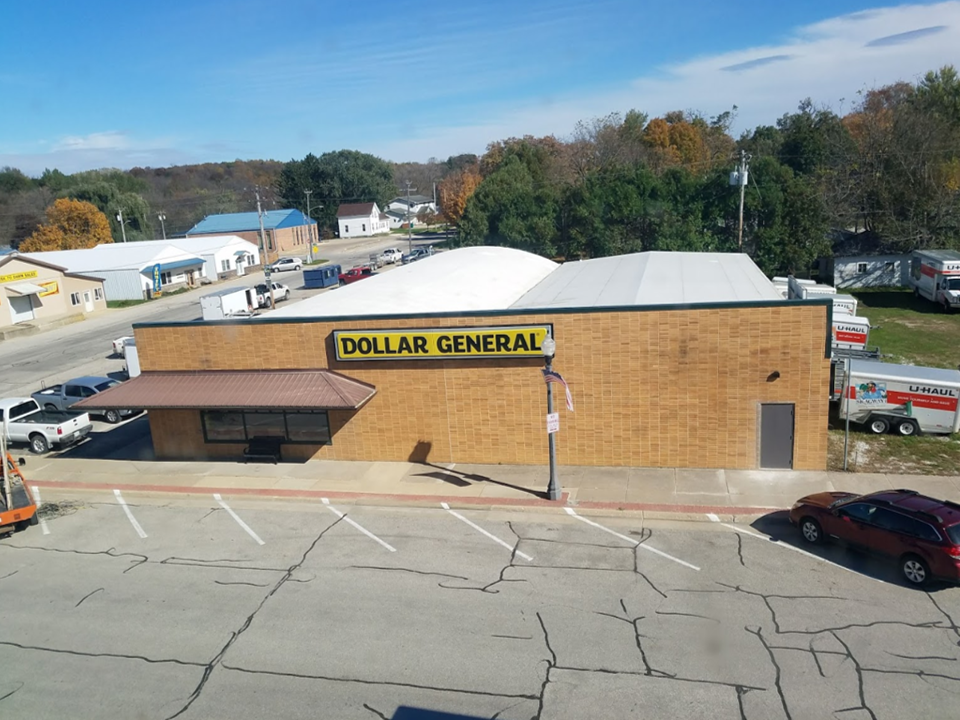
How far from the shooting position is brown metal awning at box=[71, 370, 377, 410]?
18.3 metres

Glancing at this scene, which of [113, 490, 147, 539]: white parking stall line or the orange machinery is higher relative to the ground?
the orange machinery

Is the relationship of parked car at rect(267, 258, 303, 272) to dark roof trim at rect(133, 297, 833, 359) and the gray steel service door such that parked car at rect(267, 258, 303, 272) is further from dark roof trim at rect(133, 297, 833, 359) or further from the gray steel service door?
the gray steel service door

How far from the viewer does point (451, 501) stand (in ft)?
55.5

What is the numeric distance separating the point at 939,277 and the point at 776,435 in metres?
29.9

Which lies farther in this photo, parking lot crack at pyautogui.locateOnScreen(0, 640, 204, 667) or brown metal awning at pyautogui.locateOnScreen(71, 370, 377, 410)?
brown metal awning at pyautogui.locateOnScreen(71, 370, 377, 410)

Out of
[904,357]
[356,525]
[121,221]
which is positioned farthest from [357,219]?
[356,525]

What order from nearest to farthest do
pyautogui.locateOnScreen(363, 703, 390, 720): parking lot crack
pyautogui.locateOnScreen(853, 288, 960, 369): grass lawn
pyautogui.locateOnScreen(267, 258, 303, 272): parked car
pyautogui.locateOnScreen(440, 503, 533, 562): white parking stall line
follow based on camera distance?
pyautogui.locateOnScreen(363, 703, 390, 720): parking lot crack, pyautogui.locateOnScreen(440, 503, 533, 562): white parking stall line, pyautogui.locateOnScreen(853, 288, 960, 369): grass lawn, pyautogui.locateOnScreen(267, 258, 303, 272): parked car

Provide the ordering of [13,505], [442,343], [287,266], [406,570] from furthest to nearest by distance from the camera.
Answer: [287,266], [442,343], [13,505], [406,570]

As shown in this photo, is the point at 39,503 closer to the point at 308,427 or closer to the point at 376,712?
the point at 308,427

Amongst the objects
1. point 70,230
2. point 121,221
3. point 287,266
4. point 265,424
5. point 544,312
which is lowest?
point 265,424

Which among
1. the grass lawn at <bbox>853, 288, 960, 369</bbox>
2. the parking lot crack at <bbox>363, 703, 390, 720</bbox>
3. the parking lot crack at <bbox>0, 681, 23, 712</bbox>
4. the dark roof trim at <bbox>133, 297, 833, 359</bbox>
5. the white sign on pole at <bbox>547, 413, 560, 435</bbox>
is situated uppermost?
the dark roof trim at <bbox>133, 297, 833, 359</bbox>

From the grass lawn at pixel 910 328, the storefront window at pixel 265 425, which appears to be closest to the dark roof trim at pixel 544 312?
the storefront window at pixel 265 425

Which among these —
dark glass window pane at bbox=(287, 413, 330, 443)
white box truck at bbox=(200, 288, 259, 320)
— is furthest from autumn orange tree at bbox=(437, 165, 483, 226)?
dark glass window pane at bbox=(287, 413, 330, 443)

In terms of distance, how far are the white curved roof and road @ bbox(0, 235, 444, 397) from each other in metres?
14.2
